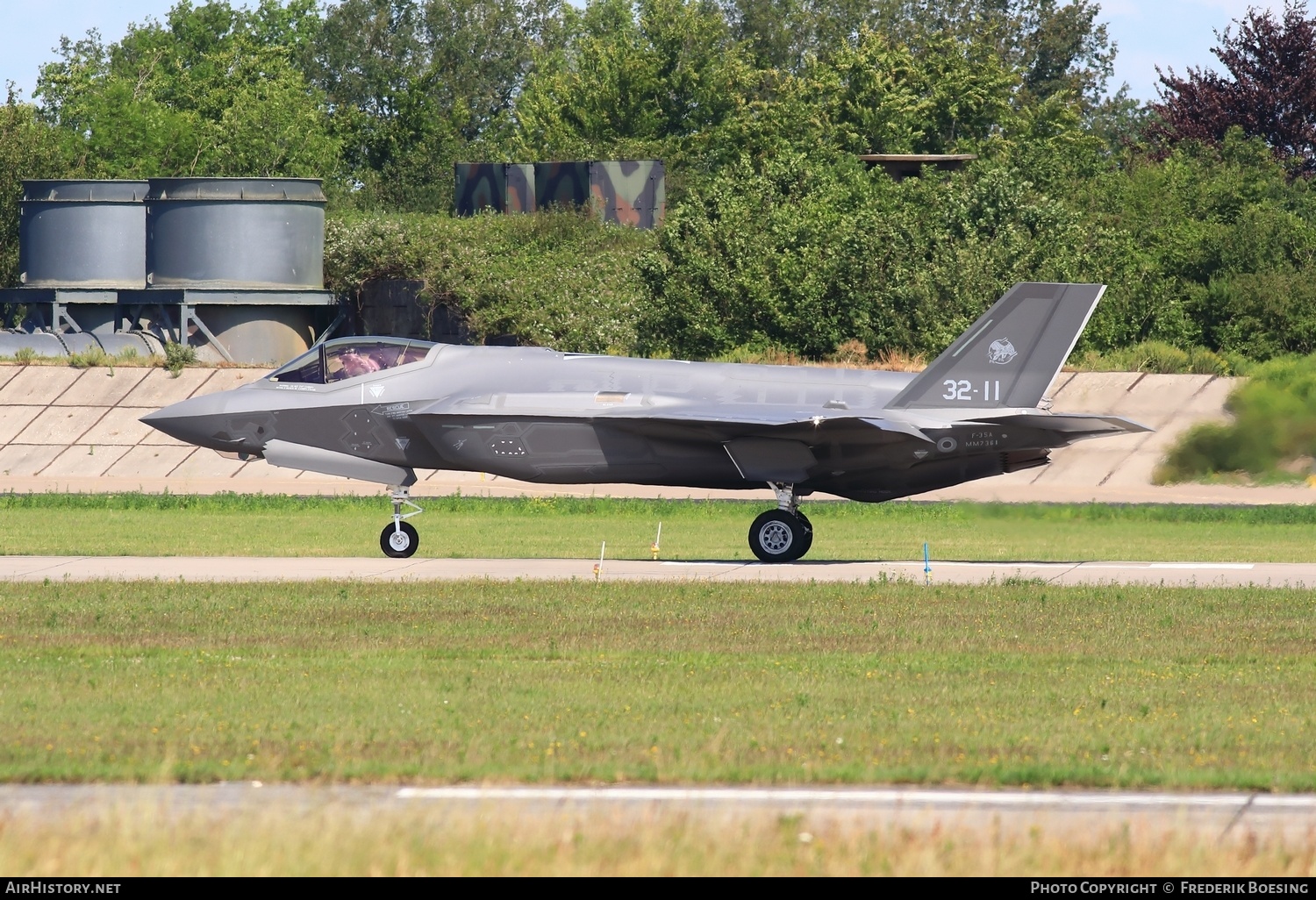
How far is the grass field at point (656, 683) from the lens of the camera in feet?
30.3

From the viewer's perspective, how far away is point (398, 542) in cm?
2220

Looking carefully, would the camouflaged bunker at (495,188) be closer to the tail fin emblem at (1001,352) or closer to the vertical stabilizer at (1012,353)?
the vertical stabilizer at (1012,353)

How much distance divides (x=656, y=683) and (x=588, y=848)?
514cm

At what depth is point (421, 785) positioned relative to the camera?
8.73 metres

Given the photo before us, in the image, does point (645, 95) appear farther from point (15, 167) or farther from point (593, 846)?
point (593, 846)

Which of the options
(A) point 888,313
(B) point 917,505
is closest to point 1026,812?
(B) point 917,505

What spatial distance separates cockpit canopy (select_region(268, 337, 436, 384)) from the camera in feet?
72.9

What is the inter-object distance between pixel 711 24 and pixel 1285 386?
250 ft

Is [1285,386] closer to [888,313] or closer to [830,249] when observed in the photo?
[888,313]

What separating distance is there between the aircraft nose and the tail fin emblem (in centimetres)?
1044

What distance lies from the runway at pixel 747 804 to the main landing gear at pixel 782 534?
13.4m

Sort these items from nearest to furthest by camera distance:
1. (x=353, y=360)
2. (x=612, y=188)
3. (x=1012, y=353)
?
(x=1012, y=353) < (x=353, y=360) < (x=612, y=188)

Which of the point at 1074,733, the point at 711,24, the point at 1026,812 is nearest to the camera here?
the point at 1026,812

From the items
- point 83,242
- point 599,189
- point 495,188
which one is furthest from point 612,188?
point 83,242
